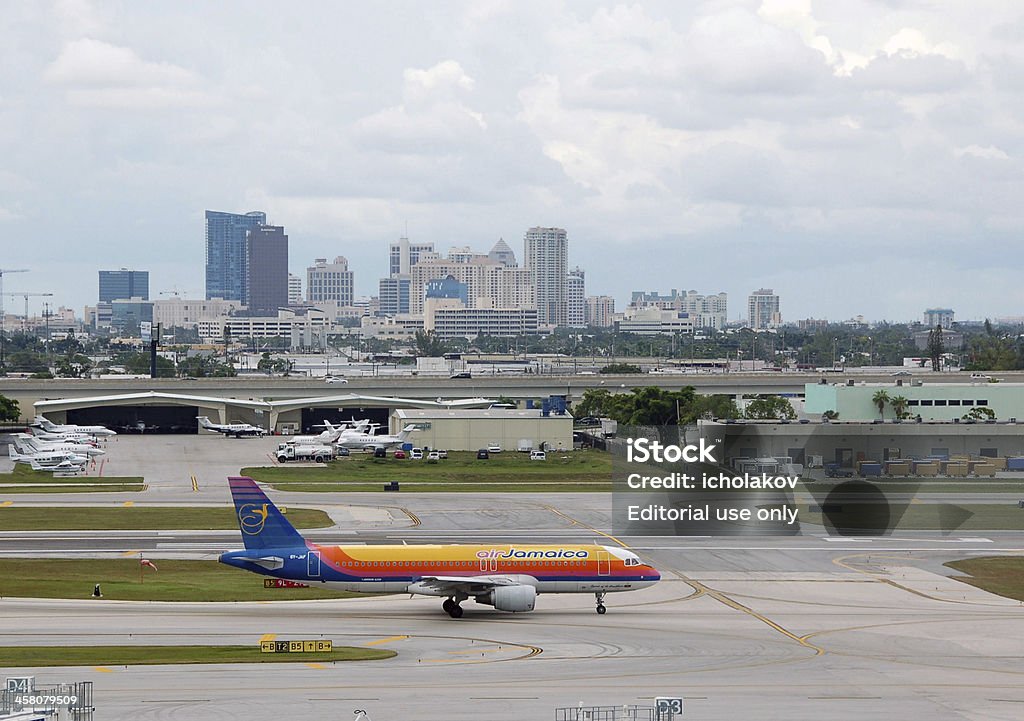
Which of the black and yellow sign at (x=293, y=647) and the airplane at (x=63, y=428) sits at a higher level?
the airplane at (x=63, y=428)

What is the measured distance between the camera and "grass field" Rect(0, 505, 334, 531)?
281 ft

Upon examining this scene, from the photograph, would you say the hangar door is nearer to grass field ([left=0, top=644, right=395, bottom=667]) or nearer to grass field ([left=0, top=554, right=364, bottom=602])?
grass field ([left=0, top=554, right=364, bottom=602])

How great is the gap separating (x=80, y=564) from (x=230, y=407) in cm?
10499

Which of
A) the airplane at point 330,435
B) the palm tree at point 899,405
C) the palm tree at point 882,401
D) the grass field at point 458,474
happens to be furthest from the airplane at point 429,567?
the palm tree at point 882,401

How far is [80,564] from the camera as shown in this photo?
71312mm

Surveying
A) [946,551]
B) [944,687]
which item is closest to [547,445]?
[946,551]

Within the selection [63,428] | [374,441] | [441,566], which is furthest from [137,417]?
[441,566]

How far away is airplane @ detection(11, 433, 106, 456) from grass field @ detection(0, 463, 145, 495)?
5405mm

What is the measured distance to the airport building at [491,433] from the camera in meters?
142

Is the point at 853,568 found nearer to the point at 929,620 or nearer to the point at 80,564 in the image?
the point at 929,620

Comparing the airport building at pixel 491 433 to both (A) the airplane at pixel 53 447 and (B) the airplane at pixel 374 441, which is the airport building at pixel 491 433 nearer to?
(B) the airplane at pixel 374 441

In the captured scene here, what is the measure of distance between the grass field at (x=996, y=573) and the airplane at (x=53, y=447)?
84.7 meters

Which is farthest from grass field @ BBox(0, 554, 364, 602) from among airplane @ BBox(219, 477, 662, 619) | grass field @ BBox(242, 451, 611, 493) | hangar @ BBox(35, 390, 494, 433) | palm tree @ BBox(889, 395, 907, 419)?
hangar @ BBox(35, 390, 494, 433)

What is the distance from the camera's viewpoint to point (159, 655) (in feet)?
158
